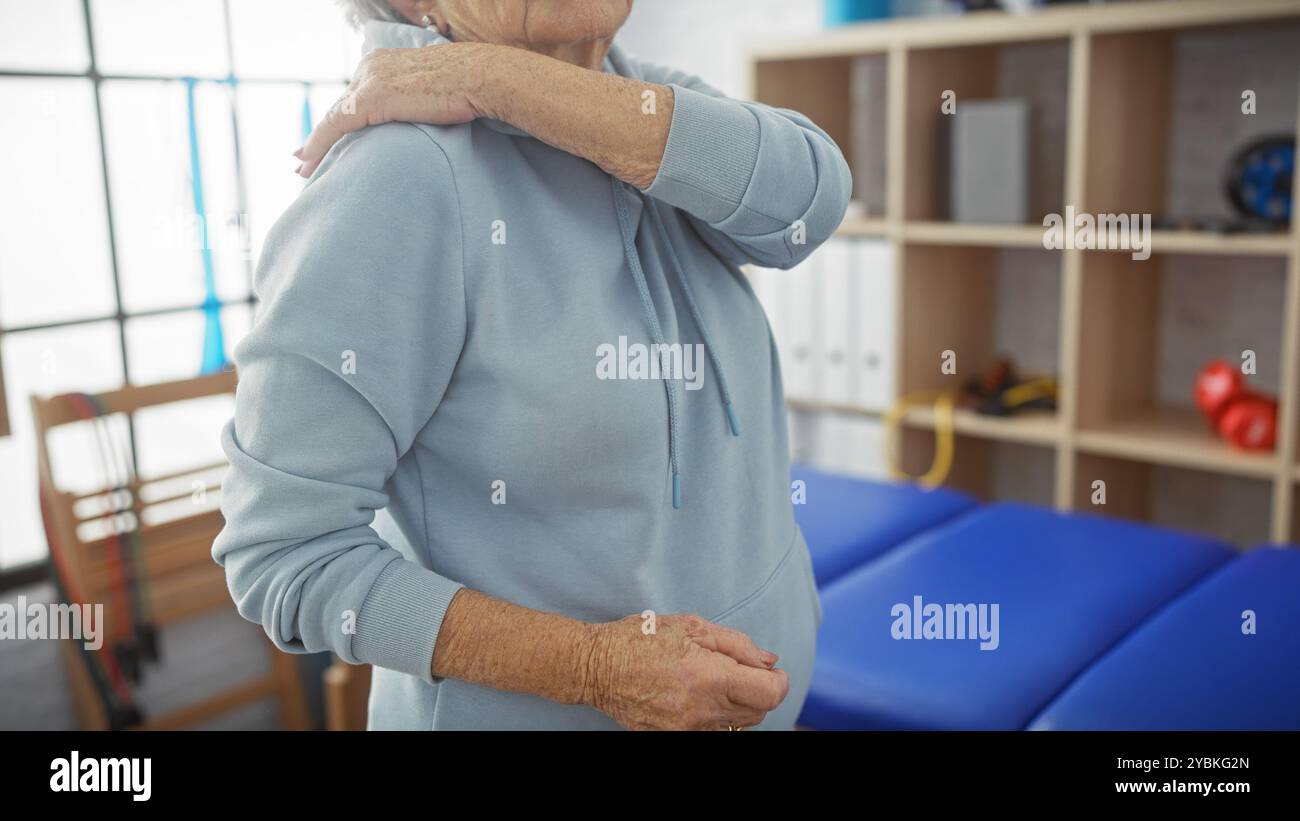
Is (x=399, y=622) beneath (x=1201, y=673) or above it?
above

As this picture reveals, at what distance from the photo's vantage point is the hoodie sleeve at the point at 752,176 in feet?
2.18

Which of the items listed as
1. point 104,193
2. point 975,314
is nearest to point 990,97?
point 975,314

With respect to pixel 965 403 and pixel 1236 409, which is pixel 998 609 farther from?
pixel 965 403

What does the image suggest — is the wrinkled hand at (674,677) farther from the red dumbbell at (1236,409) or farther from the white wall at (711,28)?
the white wall at (711,28)

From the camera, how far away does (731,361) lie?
2.55 feet

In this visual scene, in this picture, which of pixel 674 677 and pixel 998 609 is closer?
pixel 674 677

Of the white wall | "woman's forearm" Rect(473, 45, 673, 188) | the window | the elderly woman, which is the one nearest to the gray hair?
the elderly woman

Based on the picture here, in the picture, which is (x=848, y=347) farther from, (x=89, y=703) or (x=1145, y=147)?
(x=89, y=703)

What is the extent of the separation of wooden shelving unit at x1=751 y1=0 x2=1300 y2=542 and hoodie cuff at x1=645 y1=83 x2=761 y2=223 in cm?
172

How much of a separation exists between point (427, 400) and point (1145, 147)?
2342mm

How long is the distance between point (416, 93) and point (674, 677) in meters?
0.37

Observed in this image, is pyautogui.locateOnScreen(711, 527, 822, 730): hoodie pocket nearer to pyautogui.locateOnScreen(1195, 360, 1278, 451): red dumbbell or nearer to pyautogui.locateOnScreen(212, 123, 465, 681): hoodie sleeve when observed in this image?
pyautogui.locateOnScreen(212, 123, 465, 681): hoodie sleeve

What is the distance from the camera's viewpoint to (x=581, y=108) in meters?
0.64

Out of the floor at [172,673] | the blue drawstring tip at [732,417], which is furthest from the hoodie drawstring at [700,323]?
the floor at [172,673]
